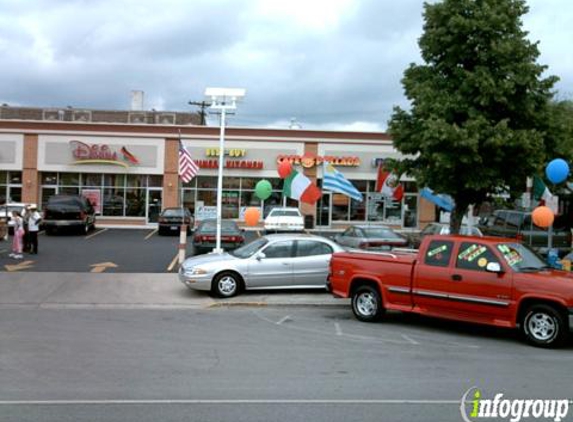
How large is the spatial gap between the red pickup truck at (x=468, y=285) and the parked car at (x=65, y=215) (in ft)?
68.7

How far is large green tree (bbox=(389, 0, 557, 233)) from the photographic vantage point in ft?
48.6

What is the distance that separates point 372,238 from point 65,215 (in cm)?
1638

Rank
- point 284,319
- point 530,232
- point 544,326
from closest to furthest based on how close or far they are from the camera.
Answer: point 544,326 < point 284,319 < point 530,232

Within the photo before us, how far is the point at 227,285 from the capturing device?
577 inches

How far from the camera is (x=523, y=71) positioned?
49.4 ft

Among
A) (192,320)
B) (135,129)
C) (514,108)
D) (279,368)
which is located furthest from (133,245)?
(279,368)

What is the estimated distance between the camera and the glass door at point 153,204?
37969 mm

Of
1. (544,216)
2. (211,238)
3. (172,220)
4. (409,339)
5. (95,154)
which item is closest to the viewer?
(409,339)

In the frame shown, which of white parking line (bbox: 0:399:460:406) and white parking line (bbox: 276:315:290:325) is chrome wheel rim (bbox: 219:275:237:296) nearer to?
white parking line (bbox: 276:315:290:325)

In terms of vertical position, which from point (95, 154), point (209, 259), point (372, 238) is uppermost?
point (95, 154)

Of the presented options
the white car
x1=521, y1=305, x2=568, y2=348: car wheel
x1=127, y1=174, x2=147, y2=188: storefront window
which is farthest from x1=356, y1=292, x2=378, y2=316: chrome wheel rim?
x1=127, y1=174, x2=147, y2=188: storefront window

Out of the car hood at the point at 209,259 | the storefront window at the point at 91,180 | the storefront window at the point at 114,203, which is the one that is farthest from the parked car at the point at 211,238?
the storefront window at the point at 91,180

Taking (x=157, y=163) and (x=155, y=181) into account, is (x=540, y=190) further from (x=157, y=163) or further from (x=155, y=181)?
(x=155, y=181)

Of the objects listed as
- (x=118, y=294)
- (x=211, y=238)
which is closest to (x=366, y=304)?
(x=118, y=294)
